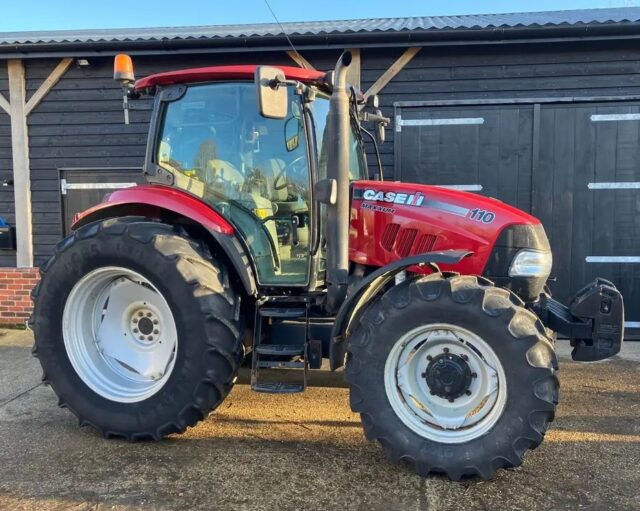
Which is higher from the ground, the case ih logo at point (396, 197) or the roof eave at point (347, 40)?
the roof eave at point (347, 40)

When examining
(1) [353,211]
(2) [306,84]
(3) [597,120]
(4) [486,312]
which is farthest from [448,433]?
(3) [597,120]

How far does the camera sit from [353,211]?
3436 mm

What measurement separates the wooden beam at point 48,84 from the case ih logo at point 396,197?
5031mm

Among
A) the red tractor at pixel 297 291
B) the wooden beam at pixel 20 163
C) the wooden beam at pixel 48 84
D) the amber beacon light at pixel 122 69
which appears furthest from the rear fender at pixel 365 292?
the wooden beam at pixel 48 84

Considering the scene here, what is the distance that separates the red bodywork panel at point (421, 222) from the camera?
3.23 metres

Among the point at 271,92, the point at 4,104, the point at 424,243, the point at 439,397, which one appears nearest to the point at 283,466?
the point at 439,397

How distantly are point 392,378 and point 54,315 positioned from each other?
2.16 meters

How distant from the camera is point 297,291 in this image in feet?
11.5

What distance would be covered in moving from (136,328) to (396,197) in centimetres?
191

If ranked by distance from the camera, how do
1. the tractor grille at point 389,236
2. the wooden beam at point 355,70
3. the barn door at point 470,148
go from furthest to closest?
the wooden beam at point 355,70 → the barn door at point 470,148 → the tractor grille at point 389,236

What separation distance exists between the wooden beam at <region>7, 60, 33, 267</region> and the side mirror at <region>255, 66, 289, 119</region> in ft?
16.9

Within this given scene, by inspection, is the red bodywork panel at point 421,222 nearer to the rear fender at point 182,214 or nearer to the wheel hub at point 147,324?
the rear fender at point 182,214

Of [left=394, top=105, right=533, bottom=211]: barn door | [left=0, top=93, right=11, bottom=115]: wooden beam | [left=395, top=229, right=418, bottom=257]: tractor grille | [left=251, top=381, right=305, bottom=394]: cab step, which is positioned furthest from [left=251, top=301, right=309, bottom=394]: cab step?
[left=0, top=93, right=11, bottom=115]: wooden beam

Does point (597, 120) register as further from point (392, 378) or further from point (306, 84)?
point (392, 378)
